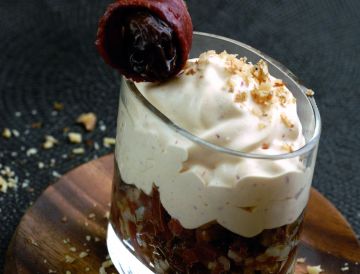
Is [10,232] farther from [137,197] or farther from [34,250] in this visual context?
[137,197]

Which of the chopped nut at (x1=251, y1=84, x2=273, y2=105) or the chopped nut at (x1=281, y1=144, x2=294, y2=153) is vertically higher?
the chopped nut at (x1=251, y1=84, x2=273, y2=105)

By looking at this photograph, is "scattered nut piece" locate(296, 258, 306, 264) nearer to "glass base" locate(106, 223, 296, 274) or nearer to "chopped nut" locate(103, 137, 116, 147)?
"glass base" locate(106, 223, 296, 274)

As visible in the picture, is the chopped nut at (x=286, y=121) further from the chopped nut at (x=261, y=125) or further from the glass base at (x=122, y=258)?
the glass base at (x=122, y=258)

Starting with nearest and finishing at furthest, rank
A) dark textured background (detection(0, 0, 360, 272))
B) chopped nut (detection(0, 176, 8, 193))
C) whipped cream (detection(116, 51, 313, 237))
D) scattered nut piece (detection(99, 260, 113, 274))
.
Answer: whipped cream (detection(116, 51, 313, 237)), scattered nut piece (detection(99, 260, 113, 274)), chopped nut (detection(0, 176, 8, 193)), dark textured background (detection(0, 0, 360, 272))

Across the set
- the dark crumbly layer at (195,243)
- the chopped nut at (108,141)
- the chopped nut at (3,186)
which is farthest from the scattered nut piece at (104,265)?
the chopped nut at (108,141)

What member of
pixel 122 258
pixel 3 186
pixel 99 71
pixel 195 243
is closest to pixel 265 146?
pixel 195 243

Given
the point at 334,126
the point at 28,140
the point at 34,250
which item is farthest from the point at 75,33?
the point at 34,250

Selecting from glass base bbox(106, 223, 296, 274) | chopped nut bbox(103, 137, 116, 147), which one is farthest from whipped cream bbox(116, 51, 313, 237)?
chopped nut bbox(103, 137, 116, 147)
